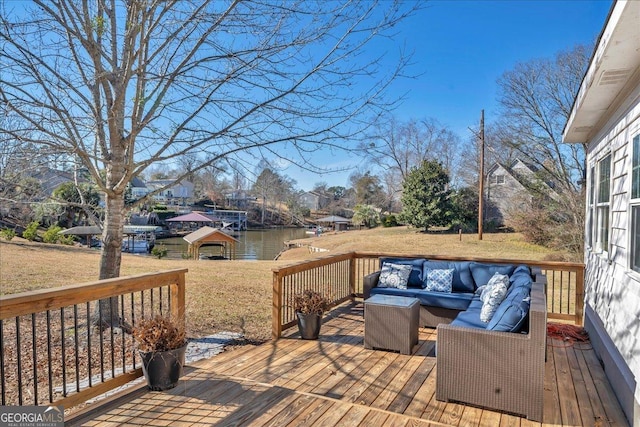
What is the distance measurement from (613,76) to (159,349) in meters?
4.05

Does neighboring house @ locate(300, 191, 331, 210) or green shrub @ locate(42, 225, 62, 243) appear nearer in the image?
green shrub @ locate(42, 225, 62, 243)

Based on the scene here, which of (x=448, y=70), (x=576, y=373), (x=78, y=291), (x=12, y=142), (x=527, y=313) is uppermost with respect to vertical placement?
(x=448, y=70)

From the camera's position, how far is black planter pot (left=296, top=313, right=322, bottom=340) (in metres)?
4.48

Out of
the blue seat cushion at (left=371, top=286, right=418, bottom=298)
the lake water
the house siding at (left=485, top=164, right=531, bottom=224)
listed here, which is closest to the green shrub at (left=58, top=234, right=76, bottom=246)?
the lake water

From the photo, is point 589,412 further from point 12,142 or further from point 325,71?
point 12,142

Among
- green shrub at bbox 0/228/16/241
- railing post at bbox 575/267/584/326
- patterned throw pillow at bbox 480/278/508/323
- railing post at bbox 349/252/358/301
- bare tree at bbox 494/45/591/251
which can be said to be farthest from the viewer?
green shrub at bbox 0/228/16/241

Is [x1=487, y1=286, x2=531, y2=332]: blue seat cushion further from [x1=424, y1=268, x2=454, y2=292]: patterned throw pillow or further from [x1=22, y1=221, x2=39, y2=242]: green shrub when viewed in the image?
[x1=22, y1=221, x2=39, y2=242]: green shrub

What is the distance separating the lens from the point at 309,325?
448cm

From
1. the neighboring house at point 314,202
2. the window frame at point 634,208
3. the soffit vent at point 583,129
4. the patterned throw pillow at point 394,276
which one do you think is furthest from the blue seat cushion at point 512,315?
the neighboring house at point 314,202

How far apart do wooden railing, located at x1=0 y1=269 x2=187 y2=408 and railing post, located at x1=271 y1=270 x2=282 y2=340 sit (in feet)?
3.85

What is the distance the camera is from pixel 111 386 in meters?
2.88

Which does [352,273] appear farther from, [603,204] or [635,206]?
[635,206]

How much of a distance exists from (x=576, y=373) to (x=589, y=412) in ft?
2.81

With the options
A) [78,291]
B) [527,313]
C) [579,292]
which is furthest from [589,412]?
[78,291]
